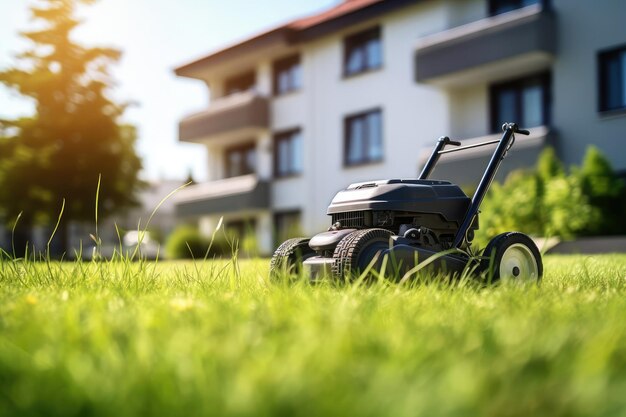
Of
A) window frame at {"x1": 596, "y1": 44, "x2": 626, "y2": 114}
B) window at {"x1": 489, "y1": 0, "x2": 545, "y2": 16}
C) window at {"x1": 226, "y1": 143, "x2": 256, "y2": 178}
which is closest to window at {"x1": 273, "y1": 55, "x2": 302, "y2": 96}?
window at {"x1": 226, "y1": 143, "x2": 256, "y2": 178}

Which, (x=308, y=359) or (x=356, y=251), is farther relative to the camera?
(x=356, y=251)

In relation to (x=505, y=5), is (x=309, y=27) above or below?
above

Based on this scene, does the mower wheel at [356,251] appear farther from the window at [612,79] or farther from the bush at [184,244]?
the bush at [184,244]

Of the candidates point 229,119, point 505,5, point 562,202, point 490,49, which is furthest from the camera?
point 229,119

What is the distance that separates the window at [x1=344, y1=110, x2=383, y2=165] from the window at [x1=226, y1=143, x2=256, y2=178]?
5.01 metres

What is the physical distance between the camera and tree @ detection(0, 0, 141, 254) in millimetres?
27438

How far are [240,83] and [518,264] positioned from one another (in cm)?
2297

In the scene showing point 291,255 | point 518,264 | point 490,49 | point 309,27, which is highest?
point 309,27

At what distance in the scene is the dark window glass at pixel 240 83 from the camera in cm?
2778

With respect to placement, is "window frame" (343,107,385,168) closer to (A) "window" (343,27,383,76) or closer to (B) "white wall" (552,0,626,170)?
(A) "window" (343,27,383,76)

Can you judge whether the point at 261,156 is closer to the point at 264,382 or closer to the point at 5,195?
the point at 5,195

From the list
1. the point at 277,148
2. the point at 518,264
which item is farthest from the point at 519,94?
the point at 518,264

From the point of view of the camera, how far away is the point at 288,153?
2580 centimetres

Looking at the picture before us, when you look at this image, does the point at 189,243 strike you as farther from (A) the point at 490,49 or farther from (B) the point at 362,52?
(A) the point at 490,49
